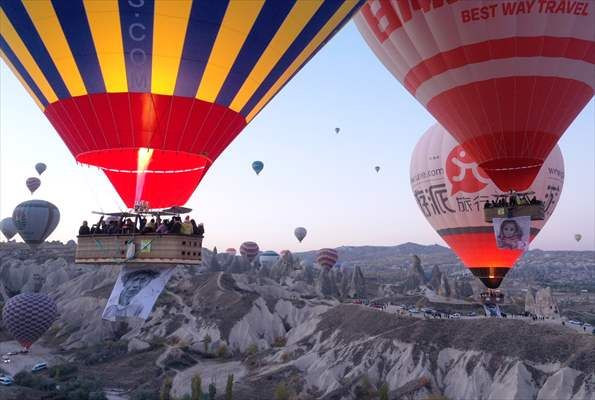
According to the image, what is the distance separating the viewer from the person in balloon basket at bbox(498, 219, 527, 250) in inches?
843

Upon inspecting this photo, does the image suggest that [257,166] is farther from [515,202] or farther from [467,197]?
[515,202]

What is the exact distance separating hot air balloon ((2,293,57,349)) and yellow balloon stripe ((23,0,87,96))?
4298cm

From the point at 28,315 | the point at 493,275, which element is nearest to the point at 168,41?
the point at 493,275

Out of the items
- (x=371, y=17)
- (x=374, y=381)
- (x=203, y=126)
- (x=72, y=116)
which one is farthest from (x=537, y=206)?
(x=374, y=381)

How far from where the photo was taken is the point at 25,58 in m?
13.4

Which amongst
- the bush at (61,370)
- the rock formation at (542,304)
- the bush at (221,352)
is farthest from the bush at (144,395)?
the rock formation at (542,304)

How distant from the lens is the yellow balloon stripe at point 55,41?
12016 millimetres

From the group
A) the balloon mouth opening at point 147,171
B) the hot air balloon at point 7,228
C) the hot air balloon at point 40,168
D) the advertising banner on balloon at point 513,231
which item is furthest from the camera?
the hot air balloon at point 7,228

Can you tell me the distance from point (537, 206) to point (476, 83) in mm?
5842

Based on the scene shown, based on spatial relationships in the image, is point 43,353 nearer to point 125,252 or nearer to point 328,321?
point 328,321

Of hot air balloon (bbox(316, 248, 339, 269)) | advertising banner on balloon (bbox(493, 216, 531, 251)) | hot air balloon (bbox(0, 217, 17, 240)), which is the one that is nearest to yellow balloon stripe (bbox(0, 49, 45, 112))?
advertising banner on balloon (bbox(493, 216, 531, 251))

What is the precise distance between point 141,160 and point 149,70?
2.33 m

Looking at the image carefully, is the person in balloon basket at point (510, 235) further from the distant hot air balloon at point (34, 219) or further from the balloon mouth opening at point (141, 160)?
the distant hot air balloon at point (34, 219)

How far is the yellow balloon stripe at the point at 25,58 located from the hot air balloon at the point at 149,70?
33mm
